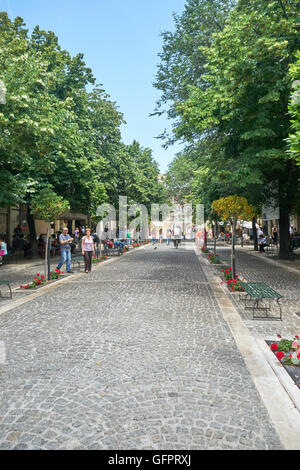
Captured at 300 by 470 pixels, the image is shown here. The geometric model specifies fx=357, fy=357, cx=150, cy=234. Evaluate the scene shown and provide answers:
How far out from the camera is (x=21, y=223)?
27.5m

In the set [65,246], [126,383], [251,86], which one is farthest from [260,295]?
[65,246]

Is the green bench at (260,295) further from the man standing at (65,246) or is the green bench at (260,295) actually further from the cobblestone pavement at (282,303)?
the man standing at (65,246)

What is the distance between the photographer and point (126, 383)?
13.2 feet

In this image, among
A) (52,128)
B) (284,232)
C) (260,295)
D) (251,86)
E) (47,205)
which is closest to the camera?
(260,295)

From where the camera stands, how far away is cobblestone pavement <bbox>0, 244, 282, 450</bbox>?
3.00 metres

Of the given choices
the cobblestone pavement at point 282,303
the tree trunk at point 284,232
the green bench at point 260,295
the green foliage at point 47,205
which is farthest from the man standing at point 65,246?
the tree trunk at point 284,232

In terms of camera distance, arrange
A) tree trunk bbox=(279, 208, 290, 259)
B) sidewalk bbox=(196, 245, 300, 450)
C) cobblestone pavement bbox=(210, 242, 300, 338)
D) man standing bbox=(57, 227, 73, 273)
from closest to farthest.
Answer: sidewalk bbox=(196, 245, 300, 450)
cobblestone pavement bbox=(210, 242, 300, 338)
man standing bbox=(57, 227, 73, 273)
tree trunk bbox=(279, 208, 290, 259)

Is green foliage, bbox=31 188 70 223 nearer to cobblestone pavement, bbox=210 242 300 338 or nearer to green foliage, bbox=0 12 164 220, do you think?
green foliage, bbox=0 12 164 220

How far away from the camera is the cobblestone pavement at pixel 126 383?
9.83 ft

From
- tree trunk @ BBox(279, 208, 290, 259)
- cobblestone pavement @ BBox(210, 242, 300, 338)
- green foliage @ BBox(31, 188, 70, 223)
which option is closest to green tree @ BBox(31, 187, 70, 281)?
green foliage @ BBox(31, 188, 70, 223)

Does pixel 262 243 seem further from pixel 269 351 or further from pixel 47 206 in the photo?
pixel 269 351

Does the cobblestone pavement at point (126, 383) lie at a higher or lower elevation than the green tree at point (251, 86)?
lower
